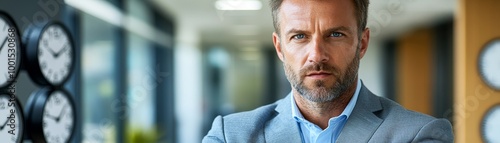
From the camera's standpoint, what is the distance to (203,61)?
10.1 meters

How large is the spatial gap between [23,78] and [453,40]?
5232mm

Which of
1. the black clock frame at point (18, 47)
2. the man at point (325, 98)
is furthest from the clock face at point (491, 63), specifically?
the man at point (325, 98)

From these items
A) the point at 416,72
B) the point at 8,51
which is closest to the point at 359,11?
the point at 8,51

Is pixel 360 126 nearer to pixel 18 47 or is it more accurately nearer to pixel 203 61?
pixel 18 47

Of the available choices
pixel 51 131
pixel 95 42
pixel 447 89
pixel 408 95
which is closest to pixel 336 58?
pixel 51 131

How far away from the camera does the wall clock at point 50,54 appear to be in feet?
7.34

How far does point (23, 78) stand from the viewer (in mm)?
2410

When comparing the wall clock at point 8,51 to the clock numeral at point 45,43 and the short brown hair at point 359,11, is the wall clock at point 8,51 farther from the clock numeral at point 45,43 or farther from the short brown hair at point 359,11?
the short brown hair at point 359,11

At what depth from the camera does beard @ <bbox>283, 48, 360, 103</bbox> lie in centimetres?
75

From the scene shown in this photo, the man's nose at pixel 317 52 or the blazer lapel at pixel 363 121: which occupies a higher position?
the man's nose at pixel 317 52

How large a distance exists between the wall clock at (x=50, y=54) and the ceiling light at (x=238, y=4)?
122 inches

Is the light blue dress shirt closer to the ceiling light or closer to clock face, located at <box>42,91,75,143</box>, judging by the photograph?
clock face, located at <box>42,91,75,143</box>

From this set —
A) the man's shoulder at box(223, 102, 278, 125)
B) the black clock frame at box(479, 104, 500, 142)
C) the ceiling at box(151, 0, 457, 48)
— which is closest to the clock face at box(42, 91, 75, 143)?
the man's shoulder at box(223, 102, 278, 125)

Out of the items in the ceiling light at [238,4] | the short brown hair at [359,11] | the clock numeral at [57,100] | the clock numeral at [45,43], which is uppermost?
the ceiling light at [238,4]
